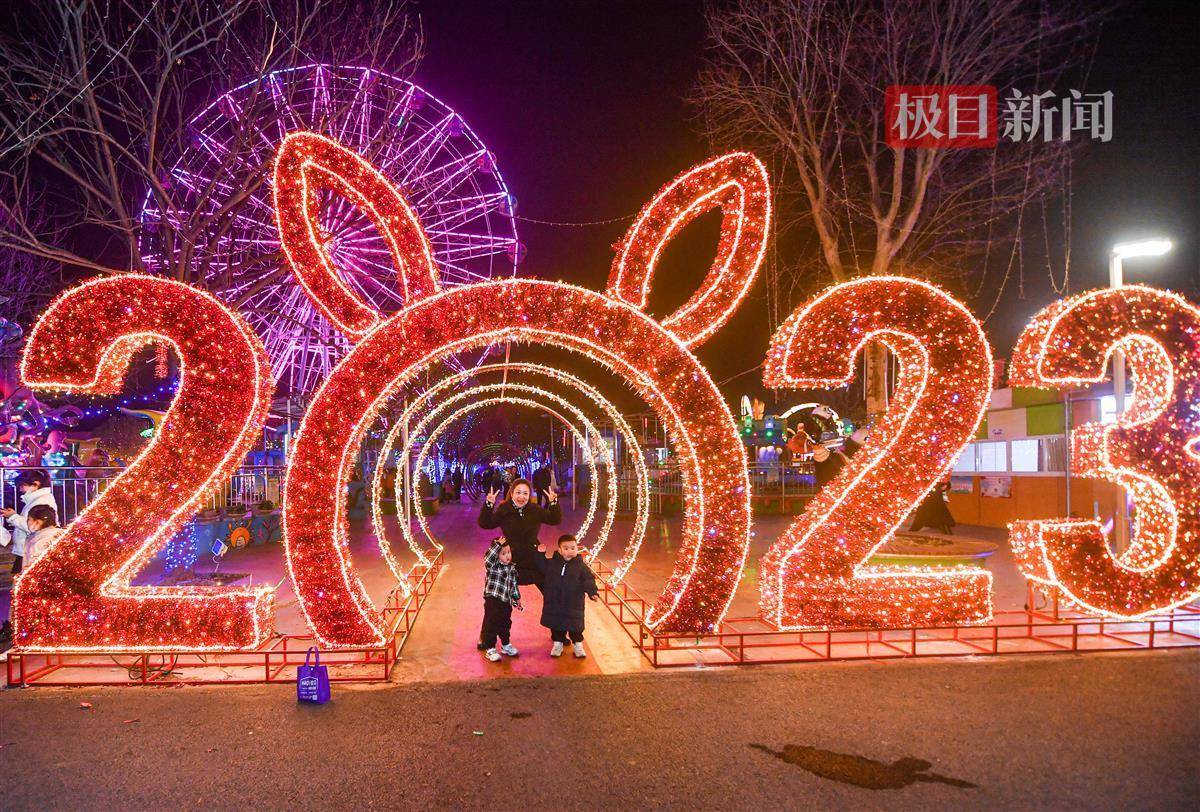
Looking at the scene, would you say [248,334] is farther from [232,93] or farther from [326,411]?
[232,93]

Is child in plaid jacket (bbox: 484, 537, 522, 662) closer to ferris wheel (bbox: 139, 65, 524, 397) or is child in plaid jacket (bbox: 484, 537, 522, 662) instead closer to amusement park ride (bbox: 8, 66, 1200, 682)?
amusement park ride (bbox: 8, 66, 1200, 682)

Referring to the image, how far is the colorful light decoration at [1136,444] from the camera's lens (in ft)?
20.9

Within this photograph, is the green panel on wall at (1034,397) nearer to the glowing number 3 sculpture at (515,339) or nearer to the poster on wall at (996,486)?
the poster on wall at (996,486)

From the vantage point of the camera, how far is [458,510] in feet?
85.9

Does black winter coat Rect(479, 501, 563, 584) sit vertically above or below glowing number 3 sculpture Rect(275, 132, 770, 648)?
below

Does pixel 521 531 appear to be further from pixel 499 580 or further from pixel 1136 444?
pixel 1136 444

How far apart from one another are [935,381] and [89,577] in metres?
7.12

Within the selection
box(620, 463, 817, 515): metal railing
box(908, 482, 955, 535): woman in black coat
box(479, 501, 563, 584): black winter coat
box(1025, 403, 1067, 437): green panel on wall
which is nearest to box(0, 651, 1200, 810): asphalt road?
box(479, 501, 563, 584): black winter coat

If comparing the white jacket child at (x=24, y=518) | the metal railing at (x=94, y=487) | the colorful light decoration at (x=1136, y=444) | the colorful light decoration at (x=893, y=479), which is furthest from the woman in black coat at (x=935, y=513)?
the white jacket child at (x=24, y=518)

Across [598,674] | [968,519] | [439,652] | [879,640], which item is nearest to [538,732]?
[598,674]

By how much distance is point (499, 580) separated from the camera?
264 inches

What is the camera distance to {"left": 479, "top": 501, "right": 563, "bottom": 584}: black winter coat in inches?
281

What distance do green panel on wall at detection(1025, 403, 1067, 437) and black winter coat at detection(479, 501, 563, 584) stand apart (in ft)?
46.8

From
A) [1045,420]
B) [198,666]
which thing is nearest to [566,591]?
[198,666]
